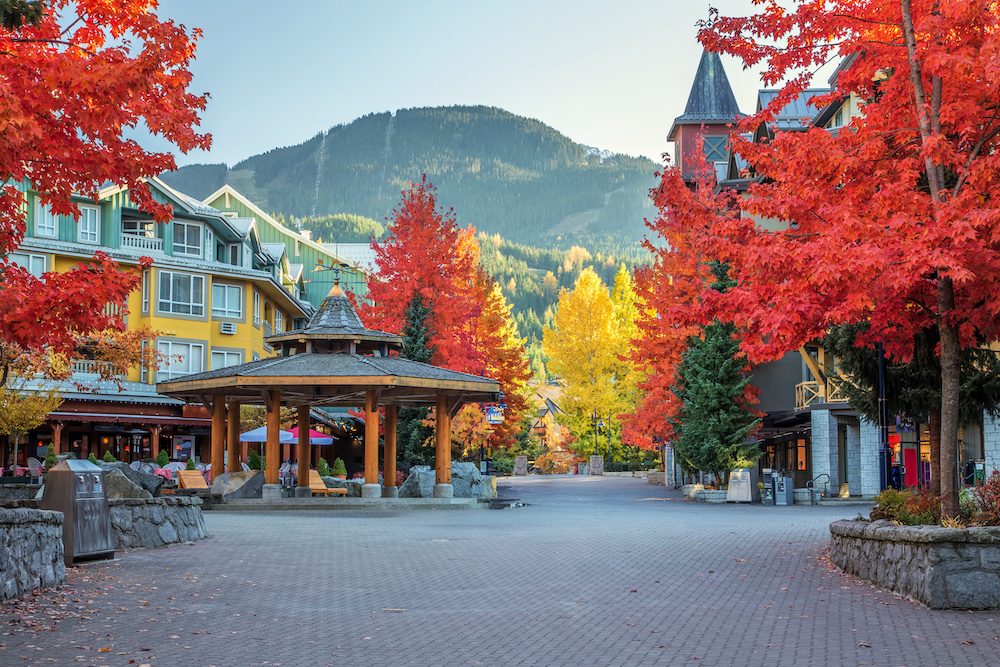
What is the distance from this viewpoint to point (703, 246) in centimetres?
1445

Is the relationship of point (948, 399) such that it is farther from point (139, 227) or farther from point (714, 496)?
point (139, 227)

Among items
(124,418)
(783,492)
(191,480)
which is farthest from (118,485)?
(124,418)

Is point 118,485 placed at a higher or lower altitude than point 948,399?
lower

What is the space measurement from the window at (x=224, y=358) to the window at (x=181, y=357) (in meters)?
0.79

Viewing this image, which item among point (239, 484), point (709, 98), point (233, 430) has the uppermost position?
point (709, 98)

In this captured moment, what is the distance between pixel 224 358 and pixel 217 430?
21160 mm

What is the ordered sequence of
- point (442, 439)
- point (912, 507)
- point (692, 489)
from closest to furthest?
1. point (912, 507)
2. point (442, 439)
3. point (692, 489)

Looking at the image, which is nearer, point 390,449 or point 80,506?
point 80,506

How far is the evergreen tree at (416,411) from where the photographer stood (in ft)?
122


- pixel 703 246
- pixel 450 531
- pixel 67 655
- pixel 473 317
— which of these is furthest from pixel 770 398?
pixel 67 655

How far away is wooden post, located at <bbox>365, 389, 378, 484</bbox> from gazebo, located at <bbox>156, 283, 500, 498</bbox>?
2cm

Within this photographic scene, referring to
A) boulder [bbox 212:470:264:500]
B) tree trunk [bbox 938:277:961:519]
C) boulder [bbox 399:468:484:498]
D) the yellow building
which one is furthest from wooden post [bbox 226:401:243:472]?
tree trunk [bbox 938:277:961:519]

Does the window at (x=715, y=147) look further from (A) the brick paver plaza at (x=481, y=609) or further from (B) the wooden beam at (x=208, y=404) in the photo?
(A) the brick paver plaza at (x=481, y=609)

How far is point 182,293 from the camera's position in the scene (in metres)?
47.5
